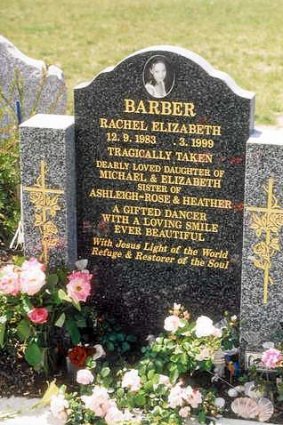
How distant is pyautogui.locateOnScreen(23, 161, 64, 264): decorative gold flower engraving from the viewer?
5.41m

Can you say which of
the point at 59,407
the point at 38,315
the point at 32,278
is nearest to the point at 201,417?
the point at 59,407

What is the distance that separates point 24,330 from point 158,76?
1.60 meters

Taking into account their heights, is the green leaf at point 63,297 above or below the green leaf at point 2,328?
above

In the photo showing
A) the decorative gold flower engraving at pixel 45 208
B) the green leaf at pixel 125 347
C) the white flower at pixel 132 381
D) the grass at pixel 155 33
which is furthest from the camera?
the grass at pixel 155 33

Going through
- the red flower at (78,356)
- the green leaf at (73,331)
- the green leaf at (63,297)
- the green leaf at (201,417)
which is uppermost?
the green leaf at (63,297)

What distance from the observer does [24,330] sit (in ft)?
17.0

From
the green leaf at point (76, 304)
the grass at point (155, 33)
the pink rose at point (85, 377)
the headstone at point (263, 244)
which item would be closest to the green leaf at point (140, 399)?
the pink rose at point (85, 377)

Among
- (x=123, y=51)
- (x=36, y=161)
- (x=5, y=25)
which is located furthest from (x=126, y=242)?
(x=5, y=25)

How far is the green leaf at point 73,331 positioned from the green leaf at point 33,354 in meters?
0.21

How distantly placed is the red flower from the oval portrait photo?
1506mm

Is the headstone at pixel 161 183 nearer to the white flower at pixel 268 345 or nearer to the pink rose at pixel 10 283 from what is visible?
the white flower at pixel 268 345

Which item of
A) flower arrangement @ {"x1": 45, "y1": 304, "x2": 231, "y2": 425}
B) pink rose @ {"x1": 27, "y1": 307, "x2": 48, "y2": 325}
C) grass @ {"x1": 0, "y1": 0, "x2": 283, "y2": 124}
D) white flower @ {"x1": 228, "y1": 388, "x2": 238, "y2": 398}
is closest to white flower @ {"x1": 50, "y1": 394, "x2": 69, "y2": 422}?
flower arrangement @ {"x1": 45, "y1": 304, "x2": 231, "y2": 425}

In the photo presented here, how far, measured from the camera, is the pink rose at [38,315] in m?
5.11

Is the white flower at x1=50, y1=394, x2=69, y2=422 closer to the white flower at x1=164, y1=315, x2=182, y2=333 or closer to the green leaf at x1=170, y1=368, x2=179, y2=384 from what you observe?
the green leaf at x1=170, y1=368, x2=179, y2=384
